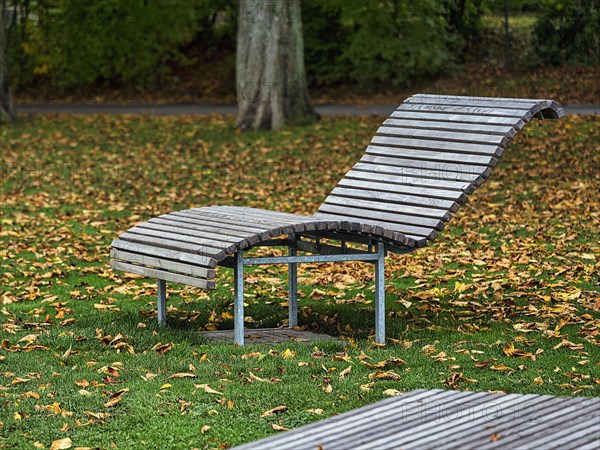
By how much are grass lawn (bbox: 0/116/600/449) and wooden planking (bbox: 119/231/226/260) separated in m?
0.55

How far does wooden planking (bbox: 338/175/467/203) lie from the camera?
268 inches

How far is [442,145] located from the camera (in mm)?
7129

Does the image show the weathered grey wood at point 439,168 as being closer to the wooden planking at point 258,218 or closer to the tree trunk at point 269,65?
the wooden planking at point 258,218

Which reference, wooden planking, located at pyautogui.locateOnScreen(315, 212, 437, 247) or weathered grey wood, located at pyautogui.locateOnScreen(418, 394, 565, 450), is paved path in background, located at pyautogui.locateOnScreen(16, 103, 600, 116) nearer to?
wooden planking, located at pyautogui.locateOnScreen(315, 212, 437, 247)

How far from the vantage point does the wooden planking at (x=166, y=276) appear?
241 inches

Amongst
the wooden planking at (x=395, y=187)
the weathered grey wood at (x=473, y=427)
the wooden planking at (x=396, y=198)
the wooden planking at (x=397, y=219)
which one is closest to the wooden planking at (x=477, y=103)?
the wooden planking at (x=395, y=187)

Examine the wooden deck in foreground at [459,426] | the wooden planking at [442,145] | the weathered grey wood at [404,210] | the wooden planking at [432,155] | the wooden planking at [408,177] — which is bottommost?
the wooden deck in foreground at [459,426]

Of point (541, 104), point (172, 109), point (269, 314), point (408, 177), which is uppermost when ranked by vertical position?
point (541, 104)

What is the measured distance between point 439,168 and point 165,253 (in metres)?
1.81

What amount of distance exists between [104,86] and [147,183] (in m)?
11.5

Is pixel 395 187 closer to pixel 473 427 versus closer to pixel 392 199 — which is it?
pixel 392 199

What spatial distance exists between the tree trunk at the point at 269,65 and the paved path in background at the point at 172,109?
7.37 feet

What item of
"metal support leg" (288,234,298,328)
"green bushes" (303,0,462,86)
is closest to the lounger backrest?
"metal support leg" (288,234,298,328)

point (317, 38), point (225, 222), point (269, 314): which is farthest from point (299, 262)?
point (317, 38)
